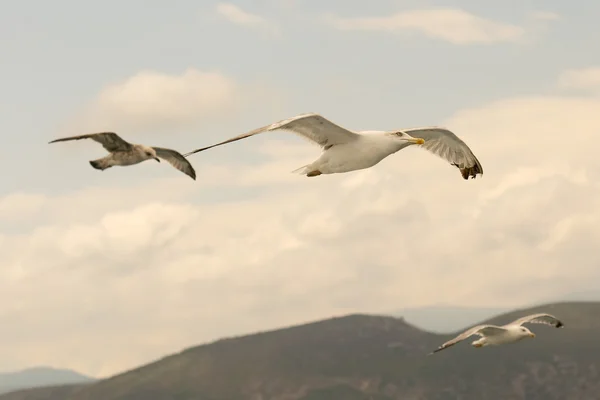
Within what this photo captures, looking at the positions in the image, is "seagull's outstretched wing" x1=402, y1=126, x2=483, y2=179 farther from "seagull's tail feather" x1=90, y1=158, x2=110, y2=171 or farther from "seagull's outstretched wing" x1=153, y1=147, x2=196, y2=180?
"seagull's tail feather" x1=90, y1=158, x2=110, y2=171

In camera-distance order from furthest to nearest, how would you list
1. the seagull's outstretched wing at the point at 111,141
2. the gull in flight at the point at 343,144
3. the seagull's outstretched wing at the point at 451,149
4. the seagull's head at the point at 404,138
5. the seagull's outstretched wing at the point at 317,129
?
the seagull's outstretched wing at the point at 451,149 < the seagull's outstretched wing at the point at 111,141 < the seagull's head at the point at 404,138 < the gull in flight at the point at 343,144 < the seagull's outstretched wing at the point at 317,129

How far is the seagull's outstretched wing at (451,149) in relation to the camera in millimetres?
38812

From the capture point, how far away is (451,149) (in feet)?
132

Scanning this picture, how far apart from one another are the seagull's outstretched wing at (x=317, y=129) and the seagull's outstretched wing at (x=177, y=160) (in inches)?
469

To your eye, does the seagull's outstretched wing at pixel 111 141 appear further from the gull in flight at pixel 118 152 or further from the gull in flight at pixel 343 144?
the gull in flight at pixel 343 144

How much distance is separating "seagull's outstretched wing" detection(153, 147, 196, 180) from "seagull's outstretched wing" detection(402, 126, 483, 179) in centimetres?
1091

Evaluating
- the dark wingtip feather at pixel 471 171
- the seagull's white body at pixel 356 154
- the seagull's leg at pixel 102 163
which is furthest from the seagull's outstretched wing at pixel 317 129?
the dark wingtip feather at pixel 471 171

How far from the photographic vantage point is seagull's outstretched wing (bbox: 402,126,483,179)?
1528 inches

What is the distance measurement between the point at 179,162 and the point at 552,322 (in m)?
24.1

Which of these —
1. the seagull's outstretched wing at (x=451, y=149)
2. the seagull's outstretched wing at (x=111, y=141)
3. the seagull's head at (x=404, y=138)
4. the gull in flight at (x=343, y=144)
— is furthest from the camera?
the seagull's outstretched wing at (x=451, y=149)

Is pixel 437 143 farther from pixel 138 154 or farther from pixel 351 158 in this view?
pixel 138 154

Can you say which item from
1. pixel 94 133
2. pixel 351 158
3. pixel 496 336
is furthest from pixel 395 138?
pixel 496 336

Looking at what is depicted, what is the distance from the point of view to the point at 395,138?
3253 centimetres

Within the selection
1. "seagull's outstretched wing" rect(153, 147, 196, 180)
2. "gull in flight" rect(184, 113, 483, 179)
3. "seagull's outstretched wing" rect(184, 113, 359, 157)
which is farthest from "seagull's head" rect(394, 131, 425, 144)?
"seagull's outstretched wing" rect(153, 147, 196, 180)
